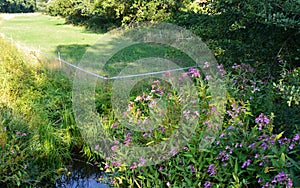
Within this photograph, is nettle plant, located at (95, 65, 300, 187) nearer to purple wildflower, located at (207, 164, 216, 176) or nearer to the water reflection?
purple wildflower, located at (207, 164, 216, 176)

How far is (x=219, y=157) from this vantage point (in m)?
2.09

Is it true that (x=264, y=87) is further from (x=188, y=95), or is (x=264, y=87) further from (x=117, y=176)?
(x=117, y=176)

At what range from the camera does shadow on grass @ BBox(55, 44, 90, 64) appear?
6.98m

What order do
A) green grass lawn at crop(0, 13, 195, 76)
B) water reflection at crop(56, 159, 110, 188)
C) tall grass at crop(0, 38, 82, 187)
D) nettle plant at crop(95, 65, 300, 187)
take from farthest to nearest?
1. green grass lawn at crop(0, 13, 195, 76)
2. water reflection at crop(56, 159, 110, 188)
3. tall grass at crop(0, 38, 82, 187)
4. nettle plant at crop(95, 65, 300, 187)

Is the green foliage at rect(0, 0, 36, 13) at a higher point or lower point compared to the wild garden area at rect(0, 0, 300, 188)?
higher

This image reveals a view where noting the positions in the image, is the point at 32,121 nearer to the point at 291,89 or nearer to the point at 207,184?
the point at 207,184

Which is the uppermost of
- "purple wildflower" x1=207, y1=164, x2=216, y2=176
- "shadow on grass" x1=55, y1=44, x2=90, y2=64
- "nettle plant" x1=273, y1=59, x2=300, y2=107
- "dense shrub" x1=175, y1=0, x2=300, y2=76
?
"dense shrub" x1=175, y1=0, x2=300, y2=76

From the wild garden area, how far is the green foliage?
26515 millimetres

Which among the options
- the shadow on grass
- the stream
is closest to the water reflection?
the stream

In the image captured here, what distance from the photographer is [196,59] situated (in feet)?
13.8

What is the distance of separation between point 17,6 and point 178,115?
3170 centimetres

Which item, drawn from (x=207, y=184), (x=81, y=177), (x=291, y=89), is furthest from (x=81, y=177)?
(x=291, y=89)

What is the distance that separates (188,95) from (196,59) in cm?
168

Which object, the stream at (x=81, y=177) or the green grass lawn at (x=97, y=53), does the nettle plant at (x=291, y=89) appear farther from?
the green grass lawn at (x=97, y=53)
